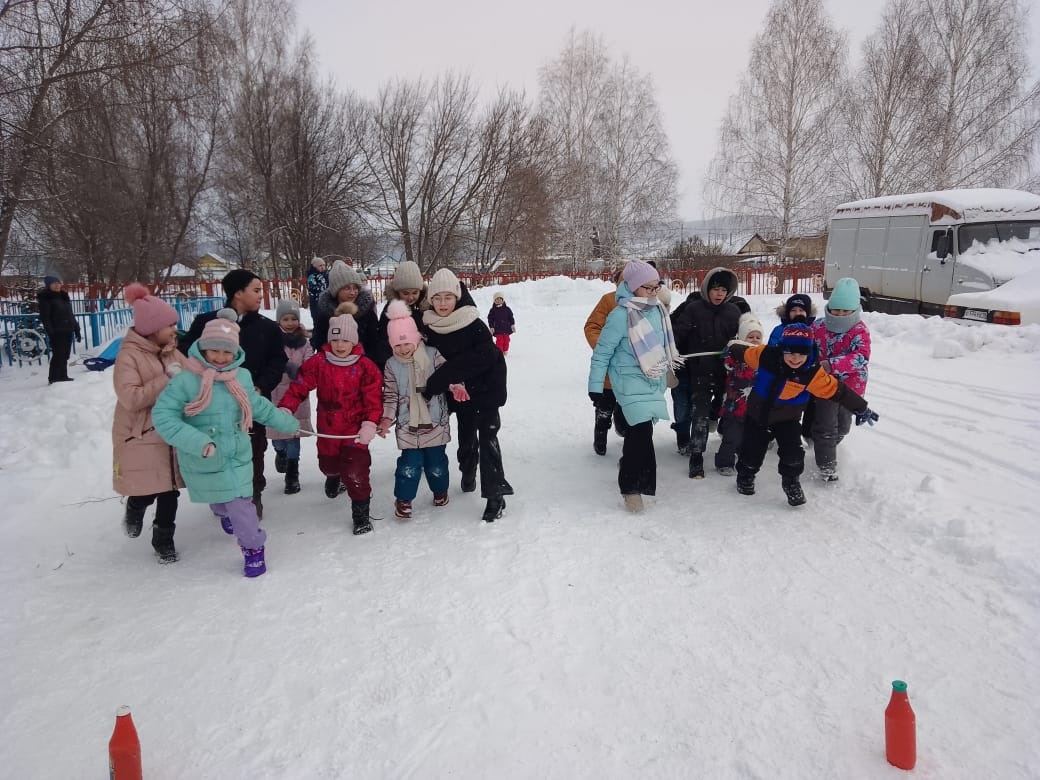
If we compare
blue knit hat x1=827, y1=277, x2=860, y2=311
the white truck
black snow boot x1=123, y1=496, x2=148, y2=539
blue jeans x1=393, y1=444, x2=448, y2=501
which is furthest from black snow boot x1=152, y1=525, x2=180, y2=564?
the white truck

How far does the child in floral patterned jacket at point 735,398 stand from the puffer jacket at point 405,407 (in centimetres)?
239

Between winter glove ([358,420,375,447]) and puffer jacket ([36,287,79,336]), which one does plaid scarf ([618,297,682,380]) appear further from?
puffer jacket ([36,287,79,336])

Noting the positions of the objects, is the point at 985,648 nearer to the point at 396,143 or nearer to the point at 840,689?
the point at 840,689

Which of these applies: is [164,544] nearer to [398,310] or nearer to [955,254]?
[398,310]

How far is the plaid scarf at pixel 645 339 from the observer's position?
4566 mm

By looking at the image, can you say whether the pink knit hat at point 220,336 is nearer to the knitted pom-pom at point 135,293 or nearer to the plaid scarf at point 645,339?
the knitted pom-pom at point 135,293

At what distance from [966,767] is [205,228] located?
27278 millimetres

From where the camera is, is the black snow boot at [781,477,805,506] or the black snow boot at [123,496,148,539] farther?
the black snow boot at [781,477,805,506]

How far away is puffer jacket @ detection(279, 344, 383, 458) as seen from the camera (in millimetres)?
4250

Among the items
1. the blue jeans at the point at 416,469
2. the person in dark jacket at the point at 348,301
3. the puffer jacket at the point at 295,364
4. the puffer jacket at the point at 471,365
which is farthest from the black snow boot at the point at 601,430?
the puffer jacket at the point at 295,364

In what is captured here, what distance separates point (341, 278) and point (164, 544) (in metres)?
2.38

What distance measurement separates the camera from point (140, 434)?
3.82 meters

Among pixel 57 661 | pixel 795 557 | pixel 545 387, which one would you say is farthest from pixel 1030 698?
pixel 545 387

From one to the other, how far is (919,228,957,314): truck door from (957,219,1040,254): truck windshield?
7.2 inches
